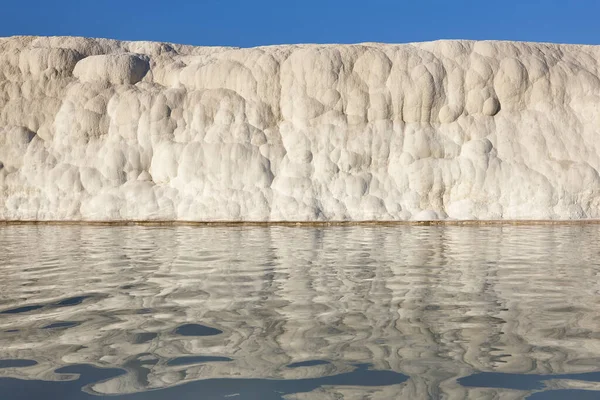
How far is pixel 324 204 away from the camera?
23.9m

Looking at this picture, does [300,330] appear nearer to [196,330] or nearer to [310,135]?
[196,330]

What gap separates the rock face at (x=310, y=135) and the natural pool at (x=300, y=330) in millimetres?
15317

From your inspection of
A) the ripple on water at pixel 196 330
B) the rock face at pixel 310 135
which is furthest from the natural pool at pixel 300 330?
the rock face at pixel 310 135

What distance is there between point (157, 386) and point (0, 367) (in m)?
1.09

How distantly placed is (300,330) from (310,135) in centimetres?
2112

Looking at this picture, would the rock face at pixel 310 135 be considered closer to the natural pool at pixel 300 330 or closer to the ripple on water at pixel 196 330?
the natural pool at pixel 300 330

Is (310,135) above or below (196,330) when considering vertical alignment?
above

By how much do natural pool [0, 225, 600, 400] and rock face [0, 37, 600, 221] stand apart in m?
15.3

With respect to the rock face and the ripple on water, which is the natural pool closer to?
the ripple on water

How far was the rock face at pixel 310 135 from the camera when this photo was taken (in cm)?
2411

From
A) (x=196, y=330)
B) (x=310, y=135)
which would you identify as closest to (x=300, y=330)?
(x=196, y=330)

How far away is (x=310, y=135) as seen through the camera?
25312 millimetres

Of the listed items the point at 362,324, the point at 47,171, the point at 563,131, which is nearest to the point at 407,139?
the point at 563,131

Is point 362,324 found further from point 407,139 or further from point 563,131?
point 563,131
